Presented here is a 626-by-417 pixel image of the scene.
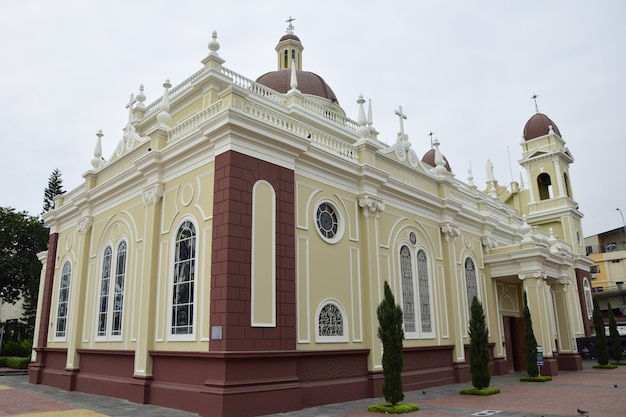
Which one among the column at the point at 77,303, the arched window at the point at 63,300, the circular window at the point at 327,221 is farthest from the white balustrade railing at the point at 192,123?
the arched window at the point at 63,300

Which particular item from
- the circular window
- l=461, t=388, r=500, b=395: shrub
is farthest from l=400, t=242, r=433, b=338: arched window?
the circular window

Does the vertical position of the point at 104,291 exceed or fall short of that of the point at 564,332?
it exceeds it

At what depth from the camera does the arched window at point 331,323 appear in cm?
1255

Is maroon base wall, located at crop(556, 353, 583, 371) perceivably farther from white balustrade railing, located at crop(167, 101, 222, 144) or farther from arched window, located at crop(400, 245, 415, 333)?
white balustrade railing, located at crop(167, 101, 222, 144)

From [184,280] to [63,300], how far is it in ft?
28.4

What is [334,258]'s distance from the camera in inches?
529

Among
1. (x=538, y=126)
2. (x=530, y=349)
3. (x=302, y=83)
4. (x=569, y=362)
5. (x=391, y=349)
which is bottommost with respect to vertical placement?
(x=569, y=362)

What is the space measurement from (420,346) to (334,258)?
15.4ft

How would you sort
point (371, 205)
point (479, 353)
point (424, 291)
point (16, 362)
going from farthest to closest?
point (16, 362) < point (424, 291) < point (371, 205) < point (479, 353)

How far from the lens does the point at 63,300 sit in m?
18.0

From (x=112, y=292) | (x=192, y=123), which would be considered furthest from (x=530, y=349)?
(x=112, y=292)

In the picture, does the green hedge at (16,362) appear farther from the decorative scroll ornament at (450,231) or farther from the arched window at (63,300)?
the decorative scroll ornament at (450,231)

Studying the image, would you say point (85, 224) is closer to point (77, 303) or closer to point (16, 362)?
point (77, 303)

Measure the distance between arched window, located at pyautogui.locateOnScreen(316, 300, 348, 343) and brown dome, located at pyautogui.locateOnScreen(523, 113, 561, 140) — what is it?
25.8 m
